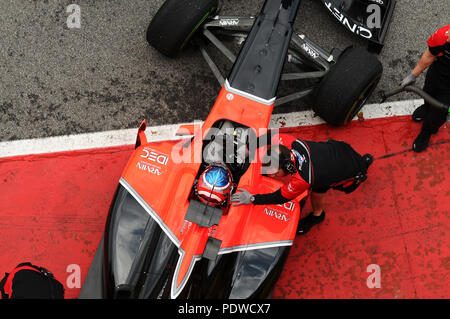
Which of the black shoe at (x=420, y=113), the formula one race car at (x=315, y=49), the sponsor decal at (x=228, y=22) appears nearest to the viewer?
the formula one race car at (x=315, y=49)

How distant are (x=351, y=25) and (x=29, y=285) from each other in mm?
4019

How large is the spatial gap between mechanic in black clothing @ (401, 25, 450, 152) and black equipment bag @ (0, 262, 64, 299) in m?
3.69

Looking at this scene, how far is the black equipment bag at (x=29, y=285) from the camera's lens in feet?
10.4

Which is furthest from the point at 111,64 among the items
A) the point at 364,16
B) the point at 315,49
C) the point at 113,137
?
the point at 364,16

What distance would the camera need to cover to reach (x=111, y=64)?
4773 millimetres

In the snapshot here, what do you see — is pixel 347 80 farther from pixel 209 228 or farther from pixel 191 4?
pixel 209 228

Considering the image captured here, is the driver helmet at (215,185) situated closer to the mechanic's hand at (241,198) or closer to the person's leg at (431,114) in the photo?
the mechanic's hand at (241,198)

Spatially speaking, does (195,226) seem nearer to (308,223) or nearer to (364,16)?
(308,223)

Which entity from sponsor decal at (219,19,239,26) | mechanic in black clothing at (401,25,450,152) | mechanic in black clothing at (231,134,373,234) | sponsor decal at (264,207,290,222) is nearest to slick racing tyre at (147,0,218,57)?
sponsor decal at (219,19,239,26)

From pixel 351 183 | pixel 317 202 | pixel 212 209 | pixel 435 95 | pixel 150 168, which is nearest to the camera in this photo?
pixel 212 209

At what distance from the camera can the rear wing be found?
4594 mm

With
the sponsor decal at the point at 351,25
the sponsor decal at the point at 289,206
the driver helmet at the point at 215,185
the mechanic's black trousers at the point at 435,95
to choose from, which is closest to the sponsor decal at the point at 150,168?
the driver helmet at the point at 215,185

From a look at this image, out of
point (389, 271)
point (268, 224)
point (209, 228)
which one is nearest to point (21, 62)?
point (209, 228)

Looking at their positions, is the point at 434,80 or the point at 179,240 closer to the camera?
the point at 179,240
